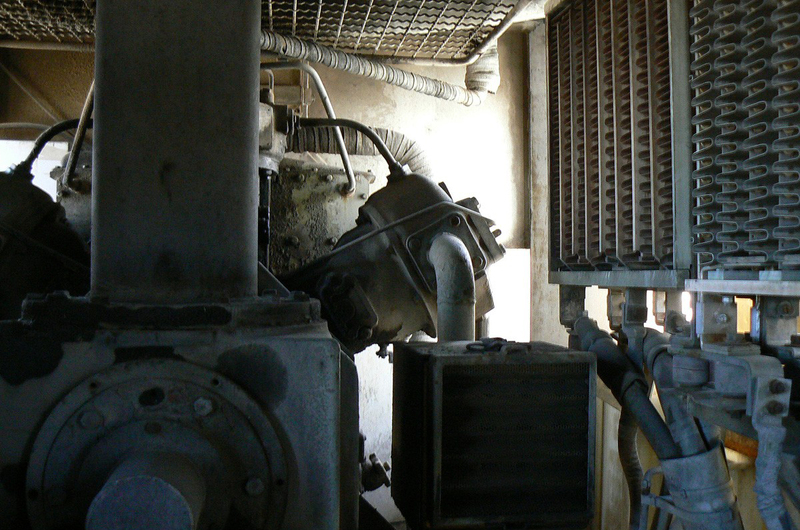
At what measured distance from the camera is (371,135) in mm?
1988

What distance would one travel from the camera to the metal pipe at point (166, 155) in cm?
111

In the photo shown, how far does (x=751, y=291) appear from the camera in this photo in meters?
1.31

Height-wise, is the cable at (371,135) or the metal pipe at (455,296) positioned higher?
the cable at (371,135)

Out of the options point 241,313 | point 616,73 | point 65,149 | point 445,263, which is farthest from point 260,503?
point 65,149

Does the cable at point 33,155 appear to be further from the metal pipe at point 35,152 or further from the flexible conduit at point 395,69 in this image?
the flexible conduit at point 395,69

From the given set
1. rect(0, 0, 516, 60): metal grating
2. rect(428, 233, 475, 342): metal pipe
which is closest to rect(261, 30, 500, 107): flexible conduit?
rect(0, 0, 516, 60): metal grating

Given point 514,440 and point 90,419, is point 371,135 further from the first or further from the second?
point 90,419

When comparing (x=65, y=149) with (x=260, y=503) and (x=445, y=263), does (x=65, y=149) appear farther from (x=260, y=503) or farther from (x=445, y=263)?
(x=260, y=503)

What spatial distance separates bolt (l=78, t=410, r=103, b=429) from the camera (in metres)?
0.96

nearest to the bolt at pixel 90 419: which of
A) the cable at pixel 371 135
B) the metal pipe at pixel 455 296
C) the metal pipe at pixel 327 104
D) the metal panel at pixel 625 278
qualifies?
the metal pipe at pixel 455 296

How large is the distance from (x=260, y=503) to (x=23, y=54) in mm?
2567

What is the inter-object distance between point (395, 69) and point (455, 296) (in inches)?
54.9

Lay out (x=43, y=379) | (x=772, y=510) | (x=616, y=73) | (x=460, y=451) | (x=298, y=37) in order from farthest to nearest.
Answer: (x=298, y=37) → (x=616, y=73) → (x=460, y=451) → (x=772, y=510) → (x=43, y=379)

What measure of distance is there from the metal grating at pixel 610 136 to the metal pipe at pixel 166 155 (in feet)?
3.55
